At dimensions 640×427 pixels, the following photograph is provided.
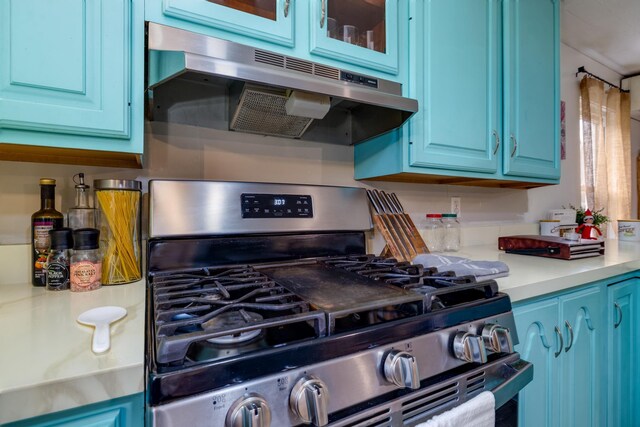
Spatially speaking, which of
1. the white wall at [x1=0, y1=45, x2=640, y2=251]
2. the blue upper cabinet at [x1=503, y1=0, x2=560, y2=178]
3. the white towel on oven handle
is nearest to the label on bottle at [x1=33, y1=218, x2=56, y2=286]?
the white wall at [x1=0, y1=45, x2=640, y2=251]

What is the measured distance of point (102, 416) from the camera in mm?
458

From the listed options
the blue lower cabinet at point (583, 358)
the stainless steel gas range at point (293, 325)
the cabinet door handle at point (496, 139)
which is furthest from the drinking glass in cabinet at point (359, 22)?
the blue lower cabinet at point (583, 358)

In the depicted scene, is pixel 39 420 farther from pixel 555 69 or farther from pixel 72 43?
pixel 555 69

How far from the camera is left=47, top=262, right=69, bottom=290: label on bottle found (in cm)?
79

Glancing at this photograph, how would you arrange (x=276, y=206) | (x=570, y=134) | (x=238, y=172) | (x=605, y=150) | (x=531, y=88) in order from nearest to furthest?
(x=276, y=206) < (x=238, y=172) < (x=531, y=88) < (x=570, y=134) < (x=605, y=150)

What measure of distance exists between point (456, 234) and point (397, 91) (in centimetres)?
89

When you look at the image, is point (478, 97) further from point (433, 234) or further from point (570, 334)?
point (570, 334)

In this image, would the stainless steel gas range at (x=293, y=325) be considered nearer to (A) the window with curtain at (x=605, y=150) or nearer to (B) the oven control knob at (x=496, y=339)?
(B) the oven control knob at (x=496, y=339)

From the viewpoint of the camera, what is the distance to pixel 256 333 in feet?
1.78

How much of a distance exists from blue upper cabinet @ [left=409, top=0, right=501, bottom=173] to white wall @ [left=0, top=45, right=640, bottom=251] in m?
0.34

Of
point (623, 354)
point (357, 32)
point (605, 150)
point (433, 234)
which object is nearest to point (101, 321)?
point (357, 32)

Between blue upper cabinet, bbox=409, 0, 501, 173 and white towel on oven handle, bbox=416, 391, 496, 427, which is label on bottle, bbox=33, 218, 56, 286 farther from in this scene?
blue upper cabinet, bbox=409, 0, 501, 173

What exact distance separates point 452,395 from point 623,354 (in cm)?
131

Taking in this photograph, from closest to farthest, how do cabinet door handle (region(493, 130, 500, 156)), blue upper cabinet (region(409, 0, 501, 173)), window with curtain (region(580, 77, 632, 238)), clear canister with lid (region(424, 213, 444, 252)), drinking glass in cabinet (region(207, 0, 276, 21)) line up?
drinking glass in cabinet (region(207, 0, 276, 21)), blue upper cabinet (region(409, 0, 501, 173)), cabinet door handle (region(493, 130, 500, 156)), clear canister with lid (region(424, 213, 444, 252)), window with curtain (region(580, 77, 632, 238))
